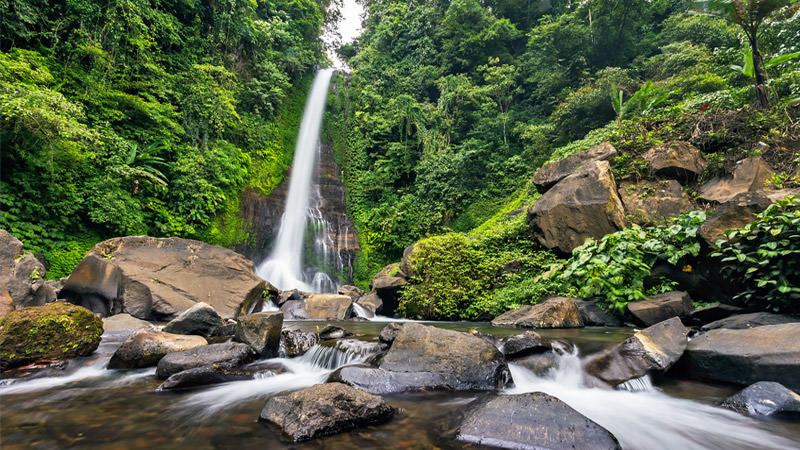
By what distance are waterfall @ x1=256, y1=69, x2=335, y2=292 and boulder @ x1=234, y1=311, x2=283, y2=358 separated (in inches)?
318

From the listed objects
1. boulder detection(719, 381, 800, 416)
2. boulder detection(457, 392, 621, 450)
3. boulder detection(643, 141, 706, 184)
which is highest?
boulder detection(643, 141, 706, 184)

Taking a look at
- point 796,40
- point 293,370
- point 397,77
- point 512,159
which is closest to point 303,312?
point 293,370

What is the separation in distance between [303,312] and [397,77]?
18.7m

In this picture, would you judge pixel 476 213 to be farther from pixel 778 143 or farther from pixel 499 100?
pixel 778 143

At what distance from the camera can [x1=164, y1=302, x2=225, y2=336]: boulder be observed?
17.8 feet

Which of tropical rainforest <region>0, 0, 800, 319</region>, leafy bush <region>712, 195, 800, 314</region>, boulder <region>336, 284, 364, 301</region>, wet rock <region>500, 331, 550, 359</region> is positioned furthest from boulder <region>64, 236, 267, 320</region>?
leafy bush <region>712, 195, 800, 314</region>

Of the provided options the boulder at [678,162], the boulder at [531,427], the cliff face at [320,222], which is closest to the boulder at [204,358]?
the boulder at [531,427]

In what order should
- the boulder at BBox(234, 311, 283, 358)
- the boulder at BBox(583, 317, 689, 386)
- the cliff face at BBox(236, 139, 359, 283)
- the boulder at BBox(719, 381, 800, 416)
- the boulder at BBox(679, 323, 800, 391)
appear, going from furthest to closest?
the cliff face at BBox(236, 139, 359, 283)
the boulder at BBox(234, 311, 283, 358)
the boulder at BBox(583, 317, 689, 386)
the boulder at BBox(679, 323, 800, 391)
the boulder at BBox(719, 381, 800, 416)

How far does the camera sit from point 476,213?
15062mm

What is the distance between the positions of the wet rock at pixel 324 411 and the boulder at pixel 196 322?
12.0 ft

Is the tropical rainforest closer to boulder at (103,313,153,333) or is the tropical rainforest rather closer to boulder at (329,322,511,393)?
boulder at (329,322,511,393)

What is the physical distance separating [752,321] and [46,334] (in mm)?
8806

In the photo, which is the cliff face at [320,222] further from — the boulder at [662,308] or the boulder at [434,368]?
the boulder at [662,308]

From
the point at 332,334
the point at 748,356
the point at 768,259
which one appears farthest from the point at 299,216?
the point at 748,356
